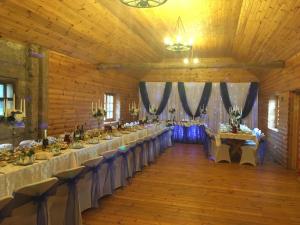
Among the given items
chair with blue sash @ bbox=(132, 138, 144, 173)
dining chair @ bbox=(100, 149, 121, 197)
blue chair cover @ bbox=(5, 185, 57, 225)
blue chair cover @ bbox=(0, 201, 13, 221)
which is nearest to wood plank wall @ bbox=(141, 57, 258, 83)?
chair with blue sash @ bbox=(132, 138, 144, 173)

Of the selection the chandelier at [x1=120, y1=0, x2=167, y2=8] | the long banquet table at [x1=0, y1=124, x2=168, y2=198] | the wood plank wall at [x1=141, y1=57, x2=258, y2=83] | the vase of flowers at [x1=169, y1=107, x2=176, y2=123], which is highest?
the wood plank wall at [x1=141, y1=57, x2=258, y2=83]

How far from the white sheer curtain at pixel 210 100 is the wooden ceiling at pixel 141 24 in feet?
12.2

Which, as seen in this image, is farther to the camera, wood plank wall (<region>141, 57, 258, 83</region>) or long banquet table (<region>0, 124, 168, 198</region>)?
wood plank wall (<region>141, 57, 258, 83</region>)

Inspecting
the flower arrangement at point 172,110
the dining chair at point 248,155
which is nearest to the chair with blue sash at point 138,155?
the dining chair at point 248,155

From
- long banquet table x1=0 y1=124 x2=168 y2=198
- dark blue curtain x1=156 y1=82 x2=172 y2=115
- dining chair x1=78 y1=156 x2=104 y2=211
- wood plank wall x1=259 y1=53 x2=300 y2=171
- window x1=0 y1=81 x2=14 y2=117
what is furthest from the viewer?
dark blue curtain x1=156 y1=82 x2=172 y2=115

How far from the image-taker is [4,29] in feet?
15.0

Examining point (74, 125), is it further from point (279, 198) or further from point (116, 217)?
point (279, 198)

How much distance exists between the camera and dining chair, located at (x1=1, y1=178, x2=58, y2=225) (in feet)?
7.55

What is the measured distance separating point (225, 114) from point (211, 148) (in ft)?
12.9

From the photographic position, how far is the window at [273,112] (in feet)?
27.6

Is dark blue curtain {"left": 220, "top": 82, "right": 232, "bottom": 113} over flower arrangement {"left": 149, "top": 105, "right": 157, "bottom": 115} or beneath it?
over

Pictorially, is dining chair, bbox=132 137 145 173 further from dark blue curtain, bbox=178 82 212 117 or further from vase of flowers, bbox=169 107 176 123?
dark blue curtain, bbox=178 82 212 117

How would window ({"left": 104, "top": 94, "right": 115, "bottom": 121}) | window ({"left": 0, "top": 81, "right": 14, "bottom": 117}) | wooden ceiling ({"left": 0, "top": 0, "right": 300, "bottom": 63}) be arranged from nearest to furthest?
wooden ceiling ({"left": 0, "top": 0, "right": 300, "bottom": 63}) < window ({"left": 0, "top": 81, "right": 14, "bottom": 117}) < window ({"left": 104, "top": 94, "right": 115, "bottom": 121})

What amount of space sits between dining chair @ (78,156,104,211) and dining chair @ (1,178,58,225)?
88 cm
